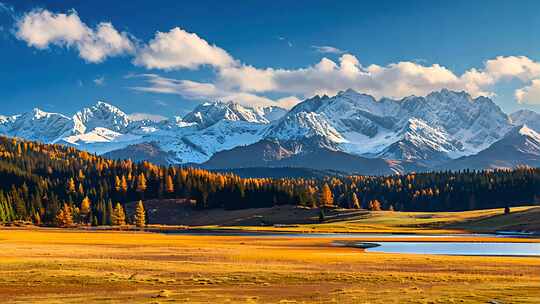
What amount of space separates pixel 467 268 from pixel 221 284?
1021 inches

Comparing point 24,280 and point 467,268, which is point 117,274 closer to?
point 24,280

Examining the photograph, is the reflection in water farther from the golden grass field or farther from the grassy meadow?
the grassy meadow

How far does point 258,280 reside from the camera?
46594 mm

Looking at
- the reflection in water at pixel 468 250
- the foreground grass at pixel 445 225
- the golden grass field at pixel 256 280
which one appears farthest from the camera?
the foreground grass at pixel 445 225

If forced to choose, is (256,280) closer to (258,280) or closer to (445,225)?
(258,280)

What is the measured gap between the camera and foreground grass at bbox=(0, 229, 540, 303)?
3791 cm

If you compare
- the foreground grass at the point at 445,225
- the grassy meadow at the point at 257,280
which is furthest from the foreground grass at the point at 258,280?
the foreground grass at the point at 445,225

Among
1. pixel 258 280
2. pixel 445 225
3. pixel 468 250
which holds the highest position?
pixel 258 280

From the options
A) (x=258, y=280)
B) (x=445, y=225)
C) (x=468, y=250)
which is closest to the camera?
(x=258, y=280)

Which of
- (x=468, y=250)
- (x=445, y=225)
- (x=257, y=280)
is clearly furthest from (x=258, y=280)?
(x=445, y=225)

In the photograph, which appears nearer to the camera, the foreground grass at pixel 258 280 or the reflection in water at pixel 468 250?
the foreground grass at pixel 258 280

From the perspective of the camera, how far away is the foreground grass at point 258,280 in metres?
37.9

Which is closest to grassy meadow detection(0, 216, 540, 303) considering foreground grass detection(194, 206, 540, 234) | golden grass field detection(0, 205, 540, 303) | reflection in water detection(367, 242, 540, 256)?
golden grass field detection(0, 205, 540, 303)

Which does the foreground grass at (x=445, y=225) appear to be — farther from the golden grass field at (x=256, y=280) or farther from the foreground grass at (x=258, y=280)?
the foreground grass at (x=258, y=280)
